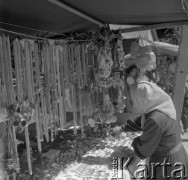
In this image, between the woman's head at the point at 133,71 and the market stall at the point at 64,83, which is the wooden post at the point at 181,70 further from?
the woman's head at the point at 133,71

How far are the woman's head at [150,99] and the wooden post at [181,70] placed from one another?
48.6 inches

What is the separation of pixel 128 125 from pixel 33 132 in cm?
82

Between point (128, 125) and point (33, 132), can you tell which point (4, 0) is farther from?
point (128, 125)

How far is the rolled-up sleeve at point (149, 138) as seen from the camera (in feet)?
5.49

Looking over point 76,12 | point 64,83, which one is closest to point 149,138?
point 64,83

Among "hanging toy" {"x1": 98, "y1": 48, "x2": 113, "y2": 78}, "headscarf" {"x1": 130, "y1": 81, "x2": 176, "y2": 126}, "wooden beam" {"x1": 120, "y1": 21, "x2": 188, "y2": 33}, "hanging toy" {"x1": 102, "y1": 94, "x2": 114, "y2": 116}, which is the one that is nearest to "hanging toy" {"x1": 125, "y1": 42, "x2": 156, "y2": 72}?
"headscarf" {"x1": 130, "y1": 81, "x2": 176, "y2": 126}

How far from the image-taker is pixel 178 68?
2.92 metres

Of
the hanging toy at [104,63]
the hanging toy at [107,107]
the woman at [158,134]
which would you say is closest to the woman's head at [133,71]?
the woman at [158,134]

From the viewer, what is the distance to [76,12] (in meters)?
1.99

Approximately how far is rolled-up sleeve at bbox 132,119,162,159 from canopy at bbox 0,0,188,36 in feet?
2.62

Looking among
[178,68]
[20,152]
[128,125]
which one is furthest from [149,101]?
[178,68]

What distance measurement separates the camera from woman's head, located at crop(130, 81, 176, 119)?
1725 mm

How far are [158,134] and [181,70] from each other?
4.74ft

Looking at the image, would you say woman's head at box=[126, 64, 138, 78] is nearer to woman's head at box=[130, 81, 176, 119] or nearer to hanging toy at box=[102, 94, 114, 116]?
woman's head at box=[130, 81, 176, 119]
